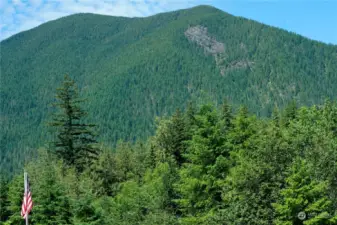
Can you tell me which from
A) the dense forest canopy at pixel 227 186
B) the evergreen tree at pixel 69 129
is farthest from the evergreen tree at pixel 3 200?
the evergreen tree at pixel 69 129

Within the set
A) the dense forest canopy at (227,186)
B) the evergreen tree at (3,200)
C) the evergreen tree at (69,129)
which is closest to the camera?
the dense forest canopy at (227,186)

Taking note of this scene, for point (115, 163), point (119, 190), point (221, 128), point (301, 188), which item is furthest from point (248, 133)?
point (115, 163)

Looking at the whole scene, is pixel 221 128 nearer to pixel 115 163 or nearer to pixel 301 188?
pixel 301 188

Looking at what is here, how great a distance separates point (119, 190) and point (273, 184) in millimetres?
23755

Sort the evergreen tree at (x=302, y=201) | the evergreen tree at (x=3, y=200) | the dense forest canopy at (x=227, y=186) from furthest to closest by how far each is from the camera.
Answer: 1. the evergreen tree at (x=3, y=200)
2. the dense forest canopy at (x=227, y=186)
3. the evergreen tree at (x=302, y=201)

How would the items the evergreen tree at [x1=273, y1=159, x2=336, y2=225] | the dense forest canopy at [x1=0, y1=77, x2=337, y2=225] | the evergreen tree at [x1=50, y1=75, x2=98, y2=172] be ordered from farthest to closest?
the evergreen tree at [x1=50, y1=75, x2=98, y2=172]
the dense forest canopy at [x1=0, y1=77, x2=337, y2=225]
the evergreen tree at [x1=273, y1=159, x2=336, y2=225]

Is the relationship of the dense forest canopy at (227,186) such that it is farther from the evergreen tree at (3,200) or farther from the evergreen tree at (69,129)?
the evergreen tree at (69,129)

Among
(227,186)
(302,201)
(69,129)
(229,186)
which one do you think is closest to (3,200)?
(69,129)

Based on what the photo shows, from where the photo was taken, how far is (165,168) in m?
39.1

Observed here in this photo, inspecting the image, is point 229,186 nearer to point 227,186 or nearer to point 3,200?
point 227,186

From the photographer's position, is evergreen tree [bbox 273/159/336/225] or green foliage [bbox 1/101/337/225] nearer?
evergreen tree [bbox 273/159/336/225]

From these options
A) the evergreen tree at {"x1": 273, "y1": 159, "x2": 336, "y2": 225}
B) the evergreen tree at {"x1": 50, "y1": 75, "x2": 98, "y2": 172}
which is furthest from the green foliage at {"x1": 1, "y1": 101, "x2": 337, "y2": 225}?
the evergreen tree at {"x1": 50, "y1": 75, "x2": 98, "y2": 172}

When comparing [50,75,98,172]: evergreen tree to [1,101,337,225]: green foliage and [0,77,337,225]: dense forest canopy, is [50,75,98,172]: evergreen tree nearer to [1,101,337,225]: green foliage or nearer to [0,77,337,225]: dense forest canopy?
[0,77,337,225]: dense forest canopy

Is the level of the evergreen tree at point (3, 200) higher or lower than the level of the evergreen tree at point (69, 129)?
lower
